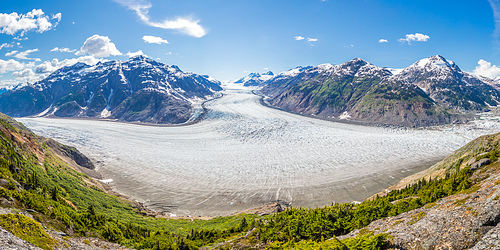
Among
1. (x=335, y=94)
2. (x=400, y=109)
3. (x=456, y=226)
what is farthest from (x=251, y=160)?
(x=335, y=94)

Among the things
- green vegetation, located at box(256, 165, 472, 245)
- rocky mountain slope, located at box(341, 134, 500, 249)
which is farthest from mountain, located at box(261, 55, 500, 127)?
rocky mountain slope, located at box(341, 134, 500, 249)

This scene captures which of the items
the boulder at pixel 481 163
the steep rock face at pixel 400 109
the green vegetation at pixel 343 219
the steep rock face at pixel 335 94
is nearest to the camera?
the green vegetation at pixel 343 219

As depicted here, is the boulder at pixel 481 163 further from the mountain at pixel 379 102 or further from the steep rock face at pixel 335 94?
the steep rock face at pixel 335 94

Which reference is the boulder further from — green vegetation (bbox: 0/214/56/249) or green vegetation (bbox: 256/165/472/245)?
green vegetation (bbox: 0/214/56/249)

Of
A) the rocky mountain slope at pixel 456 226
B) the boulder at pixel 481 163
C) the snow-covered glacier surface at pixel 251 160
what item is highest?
the boulder at pixel 481 163

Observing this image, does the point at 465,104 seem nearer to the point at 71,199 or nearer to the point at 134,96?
the point at 71,199

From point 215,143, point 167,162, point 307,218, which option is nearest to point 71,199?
point 307,218

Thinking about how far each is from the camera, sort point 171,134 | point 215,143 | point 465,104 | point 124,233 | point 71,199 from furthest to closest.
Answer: point 465,104 < point 171,134 < point 215,143 < point 71,199 < point 124,233

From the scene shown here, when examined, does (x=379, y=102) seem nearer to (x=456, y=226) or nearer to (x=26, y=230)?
(x=456, y=226)

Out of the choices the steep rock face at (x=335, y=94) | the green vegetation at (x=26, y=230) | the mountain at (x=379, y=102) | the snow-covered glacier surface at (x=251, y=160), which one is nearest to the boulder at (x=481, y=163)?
the snow-covered glacier surface at (x=251, y=160)
